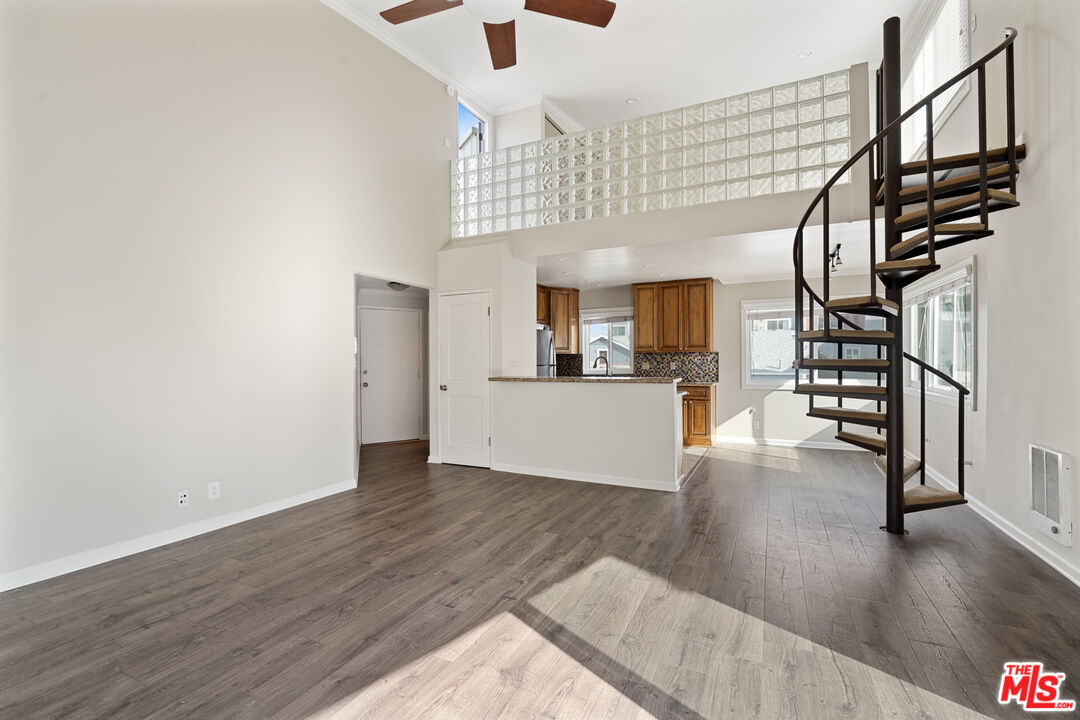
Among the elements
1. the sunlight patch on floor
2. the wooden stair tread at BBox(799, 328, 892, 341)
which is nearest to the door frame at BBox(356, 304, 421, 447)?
the sunlight patch on floor

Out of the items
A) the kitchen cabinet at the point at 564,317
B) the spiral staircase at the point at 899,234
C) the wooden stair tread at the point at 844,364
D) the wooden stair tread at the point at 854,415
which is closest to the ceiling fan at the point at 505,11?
the spiral staircase at the point at 899,234

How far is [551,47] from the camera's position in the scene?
205 inches

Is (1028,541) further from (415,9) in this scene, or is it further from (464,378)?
(415,9)

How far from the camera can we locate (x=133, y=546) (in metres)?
2.91

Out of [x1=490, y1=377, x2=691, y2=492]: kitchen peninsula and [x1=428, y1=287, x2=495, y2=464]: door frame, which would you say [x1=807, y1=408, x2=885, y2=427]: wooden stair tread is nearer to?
[x1=490, y1=377, x2=691, y2=492]: kitchen peninsula

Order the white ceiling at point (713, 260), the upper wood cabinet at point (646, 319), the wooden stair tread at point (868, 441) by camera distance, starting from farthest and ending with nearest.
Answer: the upper wood cabinet at point (646, 319) < the white ceiling at point (713, 260) < the wooden stair tread at point (868, 441)

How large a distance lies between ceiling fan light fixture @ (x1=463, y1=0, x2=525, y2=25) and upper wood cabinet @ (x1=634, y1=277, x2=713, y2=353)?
15.2ft

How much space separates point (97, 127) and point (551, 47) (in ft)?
13.4

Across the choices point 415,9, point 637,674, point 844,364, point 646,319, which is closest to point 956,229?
point 844,364

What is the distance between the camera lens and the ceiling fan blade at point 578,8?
321 centimetres

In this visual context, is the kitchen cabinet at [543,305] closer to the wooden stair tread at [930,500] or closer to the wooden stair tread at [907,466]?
the wooden stair tread at [907,466]

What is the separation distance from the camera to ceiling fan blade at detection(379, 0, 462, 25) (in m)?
3.39

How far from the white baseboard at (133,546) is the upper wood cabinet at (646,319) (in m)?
4.91

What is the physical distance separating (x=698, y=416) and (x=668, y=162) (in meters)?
3.53
